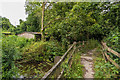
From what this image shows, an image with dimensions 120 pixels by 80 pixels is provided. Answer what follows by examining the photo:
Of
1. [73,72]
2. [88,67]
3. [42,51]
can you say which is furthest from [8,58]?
[42,51]

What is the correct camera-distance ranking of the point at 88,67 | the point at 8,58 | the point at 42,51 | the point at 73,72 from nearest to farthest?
the point at 73,72
the point at 8,58
the point at 88,67
the point at 42,51

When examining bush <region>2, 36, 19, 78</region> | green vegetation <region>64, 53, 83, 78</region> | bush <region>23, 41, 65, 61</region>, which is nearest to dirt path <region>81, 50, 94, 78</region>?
green vegetation <region>64, 53, 83, 78</region>

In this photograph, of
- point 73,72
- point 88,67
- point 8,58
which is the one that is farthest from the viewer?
point 88,67

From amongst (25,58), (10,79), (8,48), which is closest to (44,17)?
(25,58)

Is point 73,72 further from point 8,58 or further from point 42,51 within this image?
point 42,51

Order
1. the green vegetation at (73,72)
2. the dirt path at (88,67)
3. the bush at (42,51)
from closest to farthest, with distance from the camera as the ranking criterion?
the green vegetation at (73,72) < the dirt path at (88,67) < the bush at (42,51)

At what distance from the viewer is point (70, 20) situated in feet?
26.1

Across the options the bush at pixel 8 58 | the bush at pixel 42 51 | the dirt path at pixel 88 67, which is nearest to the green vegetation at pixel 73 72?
the dirt path at pixel 88 67

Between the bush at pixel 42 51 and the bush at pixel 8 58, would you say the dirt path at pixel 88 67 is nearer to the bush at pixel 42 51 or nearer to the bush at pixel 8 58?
the bush at pixel 8 58

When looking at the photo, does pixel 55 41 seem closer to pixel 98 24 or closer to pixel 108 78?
pixel 98 24

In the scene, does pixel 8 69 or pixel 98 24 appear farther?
pixel 98 24

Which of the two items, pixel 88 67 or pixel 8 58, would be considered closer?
pixel 8 58

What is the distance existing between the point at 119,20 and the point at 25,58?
8.04 m

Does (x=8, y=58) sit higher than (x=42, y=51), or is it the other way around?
(x=8, y=58)
